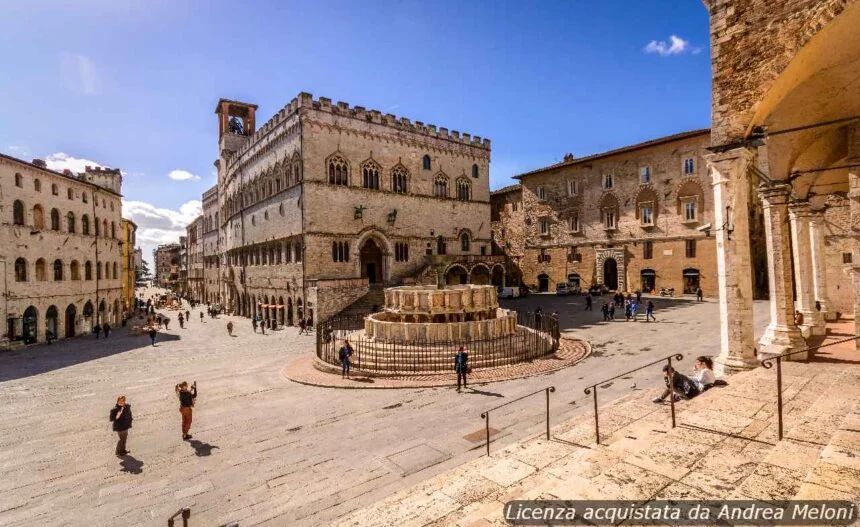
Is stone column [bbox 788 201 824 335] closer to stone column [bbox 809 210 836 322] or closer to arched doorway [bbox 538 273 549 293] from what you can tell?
stone column [bbox 809 210 836 322]

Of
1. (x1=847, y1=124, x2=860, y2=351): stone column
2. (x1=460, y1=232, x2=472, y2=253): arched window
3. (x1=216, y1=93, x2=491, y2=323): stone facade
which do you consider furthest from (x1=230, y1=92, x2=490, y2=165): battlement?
(x1=847, y1=124, x2=860, y2=351): stone column

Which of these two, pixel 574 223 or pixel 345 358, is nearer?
pixel 345 358

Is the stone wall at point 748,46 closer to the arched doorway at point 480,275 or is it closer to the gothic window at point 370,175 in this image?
the gothic window at point 370,175

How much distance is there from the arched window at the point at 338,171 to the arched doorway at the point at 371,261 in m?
5.55

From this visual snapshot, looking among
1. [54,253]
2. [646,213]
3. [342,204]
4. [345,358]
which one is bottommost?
[345,358]

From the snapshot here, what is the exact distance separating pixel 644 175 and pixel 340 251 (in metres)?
27.8

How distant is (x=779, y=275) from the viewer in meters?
11.2

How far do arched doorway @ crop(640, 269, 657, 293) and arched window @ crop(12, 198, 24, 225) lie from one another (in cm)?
4705

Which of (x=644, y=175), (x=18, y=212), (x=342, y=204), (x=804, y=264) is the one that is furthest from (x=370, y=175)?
(x=804, y=264)

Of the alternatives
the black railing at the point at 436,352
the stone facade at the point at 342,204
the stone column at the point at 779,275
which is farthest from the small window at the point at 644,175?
the stone column at the point at 779,275

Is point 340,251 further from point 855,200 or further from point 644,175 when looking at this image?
point 644,175

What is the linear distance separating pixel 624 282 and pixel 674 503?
37685 millimetres

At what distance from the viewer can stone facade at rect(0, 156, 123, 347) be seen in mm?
24297

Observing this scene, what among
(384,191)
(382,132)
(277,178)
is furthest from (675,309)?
(277,178)
